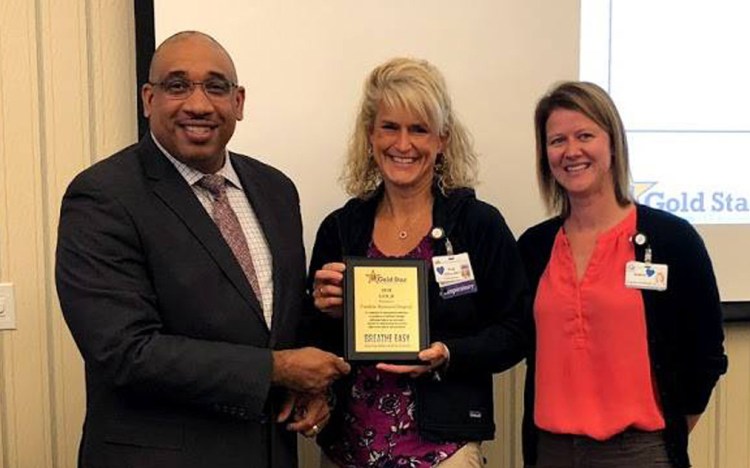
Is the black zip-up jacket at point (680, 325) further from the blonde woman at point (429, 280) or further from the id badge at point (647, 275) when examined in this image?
the blonde woman at point (429, 280)

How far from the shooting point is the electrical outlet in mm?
2176

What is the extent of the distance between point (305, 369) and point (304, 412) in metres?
0.16

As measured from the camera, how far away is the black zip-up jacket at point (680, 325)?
1.88 meters

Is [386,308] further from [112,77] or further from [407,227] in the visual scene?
[112,77]

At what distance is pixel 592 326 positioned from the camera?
188 centimetres

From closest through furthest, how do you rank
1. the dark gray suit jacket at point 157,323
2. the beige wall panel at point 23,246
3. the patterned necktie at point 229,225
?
the dark gray suit jacket at point 157,323, the patterned necktie at point 229,225, the beige wall panel at point 23,246

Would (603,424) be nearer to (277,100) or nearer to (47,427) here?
(277,100)

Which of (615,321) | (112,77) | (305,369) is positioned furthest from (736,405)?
(112,77)

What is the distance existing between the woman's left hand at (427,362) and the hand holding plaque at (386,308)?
1cm

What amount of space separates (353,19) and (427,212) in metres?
0.70

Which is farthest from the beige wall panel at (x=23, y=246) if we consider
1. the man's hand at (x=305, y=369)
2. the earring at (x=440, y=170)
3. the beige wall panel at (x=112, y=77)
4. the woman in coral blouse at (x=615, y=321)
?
the woman in coral blouse at (x=615, y=321)

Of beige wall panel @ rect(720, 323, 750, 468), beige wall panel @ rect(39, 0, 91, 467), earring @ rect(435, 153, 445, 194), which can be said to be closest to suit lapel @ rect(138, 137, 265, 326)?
earring @ rect(435, 153, 445, 194)

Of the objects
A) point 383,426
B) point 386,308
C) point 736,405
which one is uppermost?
point 386,308

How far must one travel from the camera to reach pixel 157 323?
4.95 feet
